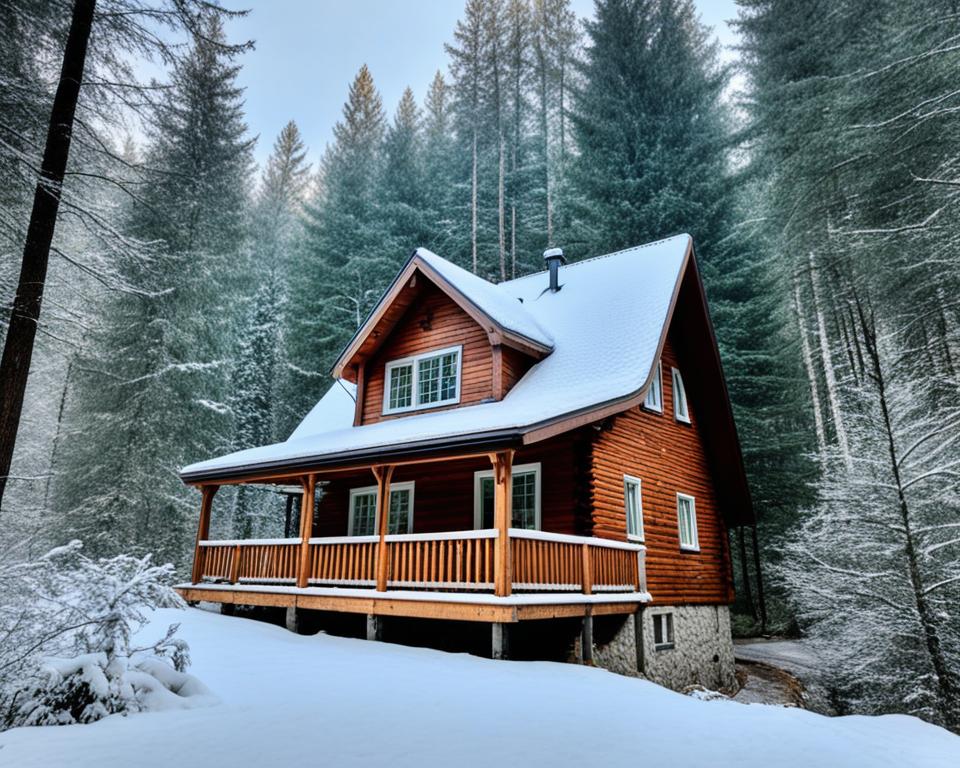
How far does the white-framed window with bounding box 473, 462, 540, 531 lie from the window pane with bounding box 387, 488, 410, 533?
6.55ft

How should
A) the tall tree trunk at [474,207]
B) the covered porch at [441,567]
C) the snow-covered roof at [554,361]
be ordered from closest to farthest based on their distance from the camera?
the covered porch at [441,567], the snow-covered roof at [554,361], the tall tree trunk at [474,207]

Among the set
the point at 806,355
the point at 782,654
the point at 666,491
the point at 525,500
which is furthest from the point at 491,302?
the point at 806,355

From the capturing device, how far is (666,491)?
14.5m

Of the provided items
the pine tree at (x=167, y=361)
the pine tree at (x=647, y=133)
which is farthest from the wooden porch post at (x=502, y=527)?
the pine tree at (x=647, y=133)

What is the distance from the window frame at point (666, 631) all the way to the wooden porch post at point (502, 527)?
17.1 ft

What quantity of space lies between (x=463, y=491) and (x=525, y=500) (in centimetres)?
151

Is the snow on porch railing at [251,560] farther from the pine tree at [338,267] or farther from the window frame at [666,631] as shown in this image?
the pine tree at [338,267]

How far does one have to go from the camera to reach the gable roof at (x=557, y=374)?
33.7ft

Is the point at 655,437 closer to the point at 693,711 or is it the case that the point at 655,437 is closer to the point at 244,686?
the point at 693,711

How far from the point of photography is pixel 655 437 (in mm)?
14438

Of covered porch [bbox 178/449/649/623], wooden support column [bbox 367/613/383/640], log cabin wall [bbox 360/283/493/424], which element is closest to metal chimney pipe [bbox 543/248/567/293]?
log cabin wall [bbox 360/283/493/424]

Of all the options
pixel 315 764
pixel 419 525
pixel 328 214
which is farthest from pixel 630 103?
pixel 315 764

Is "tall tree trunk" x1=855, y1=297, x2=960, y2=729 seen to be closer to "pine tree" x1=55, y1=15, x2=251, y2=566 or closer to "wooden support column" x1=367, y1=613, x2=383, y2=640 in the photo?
"wooden support column" x1=367, y1=613, x2=383, y2=640

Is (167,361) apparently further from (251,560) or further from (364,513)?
(251,560)
